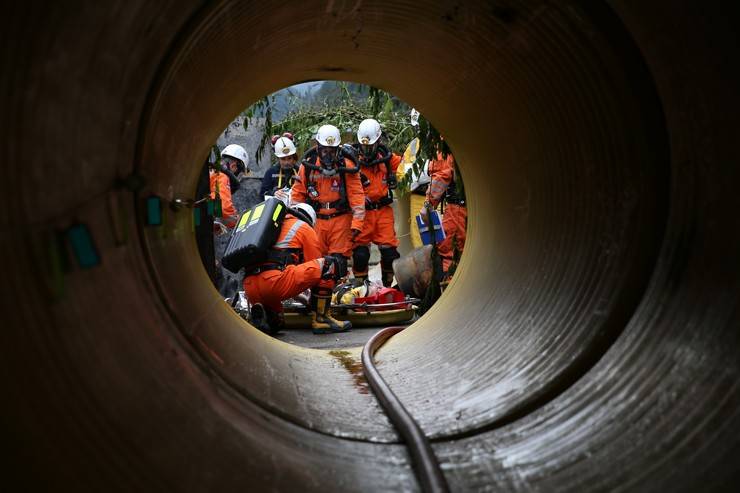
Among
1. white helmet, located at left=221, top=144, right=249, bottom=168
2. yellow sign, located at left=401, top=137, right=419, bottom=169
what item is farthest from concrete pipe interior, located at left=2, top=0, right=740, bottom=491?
yellow sign, located at left=401, top=137, right=419, bottom=169

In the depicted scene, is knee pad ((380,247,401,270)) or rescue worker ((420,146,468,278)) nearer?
rescue worker ((420,146,468,278))

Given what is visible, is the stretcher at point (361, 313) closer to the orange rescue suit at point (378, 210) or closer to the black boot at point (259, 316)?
the black boot at point (259, 316)

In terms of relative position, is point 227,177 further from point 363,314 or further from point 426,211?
point 363,314

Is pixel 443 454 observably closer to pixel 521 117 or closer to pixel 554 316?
pixel 554 316

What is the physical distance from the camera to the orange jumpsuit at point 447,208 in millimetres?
8070

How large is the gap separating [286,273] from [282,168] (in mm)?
3946

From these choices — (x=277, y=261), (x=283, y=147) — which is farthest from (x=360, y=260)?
(x=283, y=147)

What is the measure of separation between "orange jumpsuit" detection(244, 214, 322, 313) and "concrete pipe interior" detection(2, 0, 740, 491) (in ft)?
7.76

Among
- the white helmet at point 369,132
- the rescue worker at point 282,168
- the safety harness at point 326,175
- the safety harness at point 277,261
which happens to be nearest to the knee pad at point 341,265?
the safety harness at point 326,175

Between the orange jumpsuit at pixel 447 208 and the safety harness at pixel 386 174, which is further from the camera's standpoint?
the safety harness at pixel 386 174

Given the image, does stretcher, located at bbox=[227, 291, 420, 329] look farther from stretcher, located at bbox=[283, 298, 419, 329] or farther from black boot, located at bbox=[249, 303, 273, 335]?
black boot, located at bbox=[249, 303, 273, 335]

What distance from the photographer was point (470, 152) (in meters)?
4.31

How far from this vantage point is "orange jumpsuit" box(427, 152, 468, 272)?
26.5ft

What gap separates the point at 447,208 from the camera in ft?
28.2
